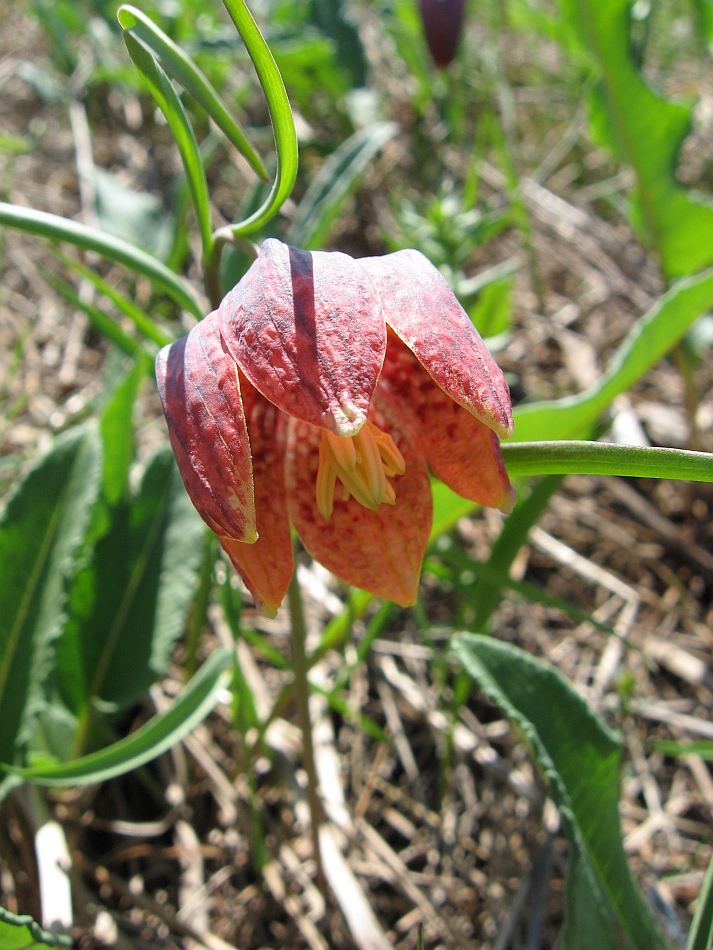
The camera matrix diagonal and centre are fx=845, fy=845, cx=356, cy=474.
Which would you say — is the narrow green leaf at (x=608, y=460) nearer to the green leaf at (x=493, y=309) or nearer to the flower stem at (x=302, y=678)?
the flower stem at (x=302, y=678)

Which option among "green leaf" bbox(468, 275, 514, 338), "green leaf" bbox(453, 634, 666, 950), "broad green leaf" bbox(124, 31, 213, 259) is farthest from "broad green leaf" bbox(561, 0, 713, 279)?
"broad green leaf" bbox(124, 31, 213, 259)

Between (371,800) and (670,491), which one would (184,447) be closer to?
(371,800)

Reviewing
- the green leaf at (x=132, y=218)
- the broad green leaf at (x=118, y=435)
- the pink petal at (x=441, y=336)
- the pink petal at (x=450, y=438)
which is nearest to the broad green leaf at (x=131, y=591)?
the broad green leaf at (x=118, y=435)

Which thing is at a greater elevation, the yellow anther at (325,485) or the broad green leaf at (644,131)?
the broad green leaf at (644,131)

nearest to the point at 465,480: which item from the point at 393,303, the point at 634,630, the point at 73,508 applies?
the point at 393,303

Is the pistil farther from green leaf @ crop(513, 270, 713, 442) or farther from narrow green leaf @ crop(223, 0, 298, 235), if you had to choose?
green leaf @ crop(513, 270, 713, 442)

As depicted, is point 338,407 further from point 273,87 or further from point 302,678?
point 302,678
